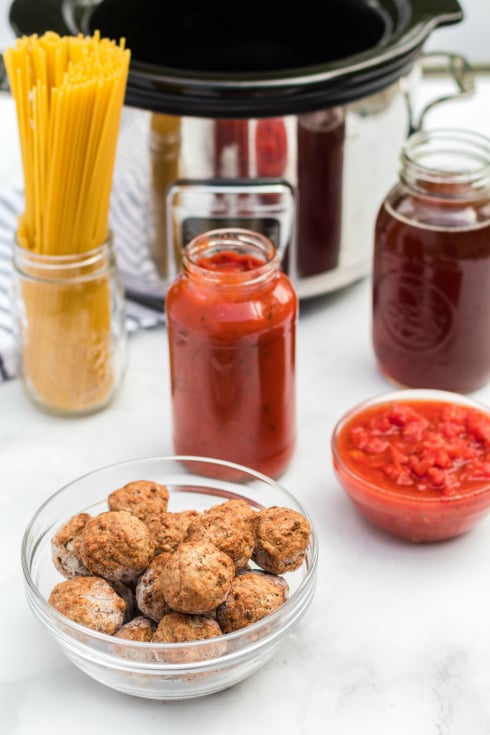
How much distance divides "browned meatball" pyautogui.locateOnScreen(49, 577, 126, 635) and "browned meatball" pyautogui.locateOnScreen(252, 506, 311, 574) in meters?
0.15

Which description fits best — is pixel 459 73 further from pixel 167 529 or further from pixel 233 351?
pixel 167 529

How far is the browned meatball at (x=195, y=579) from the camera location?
3.26ft

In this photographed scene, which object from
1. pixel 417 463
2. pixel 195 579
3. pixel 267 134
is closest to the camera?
pixel 195 579

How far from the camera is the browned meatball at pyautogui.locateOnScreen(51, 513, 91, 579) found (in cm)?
111

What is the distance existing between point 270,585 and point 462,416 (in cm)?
39

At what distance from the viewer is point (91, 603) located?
3.38 feet

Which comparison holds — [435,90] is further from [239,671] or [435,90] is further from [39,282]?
[239,671]

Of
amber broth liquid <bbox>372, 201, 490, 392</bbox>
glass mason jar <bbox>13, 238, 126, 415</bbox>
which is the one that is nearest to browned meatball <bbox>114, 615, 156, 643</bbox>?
A: glass mason jar <bbox>13, 238, 126, 415</bbox>

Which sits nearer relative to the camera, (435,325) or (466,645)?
(466,645)

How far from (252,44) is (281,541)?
94cm

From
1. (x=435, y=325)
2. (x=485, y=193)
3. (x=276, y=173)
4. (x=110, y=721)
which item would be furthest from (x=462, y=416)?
(x=110, y=721)

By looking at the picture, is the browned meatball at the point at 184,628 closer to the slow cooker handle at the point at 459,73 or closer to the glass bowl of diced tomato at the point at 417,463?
the glass bowl of diced tomato at the point at 417,463

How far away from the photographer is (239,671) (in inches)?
40.4

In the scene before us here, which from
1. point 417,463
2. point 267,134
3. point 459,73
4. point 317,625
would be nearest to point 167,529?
point 317,625
